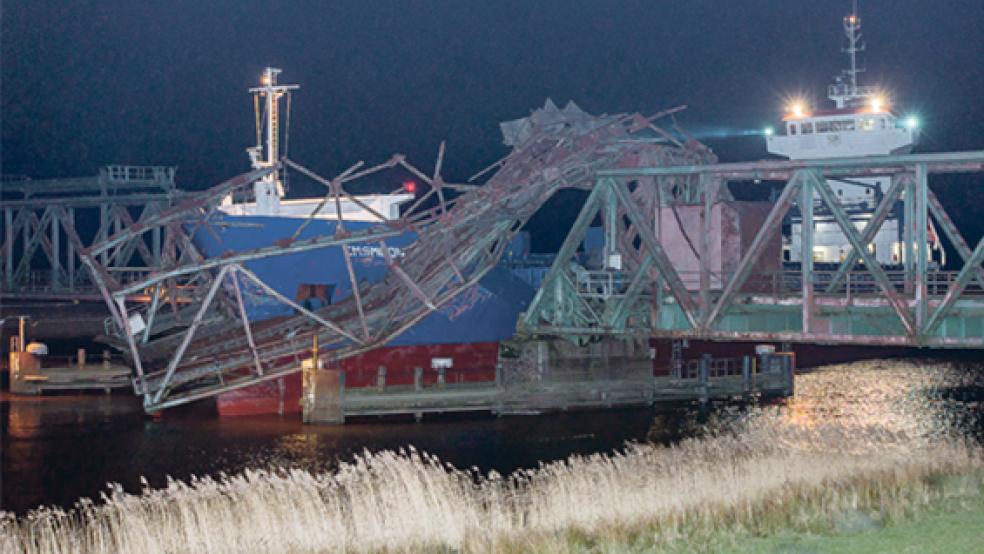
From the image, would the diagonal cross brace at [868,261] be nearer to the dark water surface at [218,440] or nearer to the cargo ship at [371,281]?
the dark water surface at [218,440]

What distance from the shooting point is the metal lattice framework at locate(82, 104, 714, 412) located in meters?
37.2

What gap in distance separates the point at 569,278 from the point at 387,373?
7.26 meters

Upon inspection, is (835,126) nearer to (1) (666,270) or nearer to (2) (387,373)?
(2) (387,373)

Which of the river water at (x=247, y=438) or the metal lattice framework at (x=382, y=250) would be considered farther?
the metal lattice framework at (x=382, y=250)

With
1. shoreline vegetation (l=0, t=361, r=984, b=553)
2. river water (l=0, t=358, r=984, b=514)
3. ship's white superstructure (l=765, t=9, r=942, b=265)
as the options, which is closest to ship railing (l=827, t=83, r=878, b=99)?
ship's white superstructure (l=765, t=9, r=942, b=265)

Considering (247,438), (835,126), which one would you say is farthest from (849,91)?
(247,438)

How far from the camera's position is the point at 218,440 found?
113 feet

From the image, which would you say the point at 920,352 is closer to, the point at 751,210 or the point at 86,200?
the point at 751,210

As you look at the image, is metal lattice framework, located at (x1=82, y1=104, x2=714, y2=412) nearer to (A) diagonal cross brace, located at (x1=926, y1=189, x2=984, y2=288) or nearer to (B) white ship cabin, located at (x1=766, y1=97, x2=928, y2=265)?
(A) diagonal cross brace, located at (x1=926, y1=189, x2=984, y2=288)

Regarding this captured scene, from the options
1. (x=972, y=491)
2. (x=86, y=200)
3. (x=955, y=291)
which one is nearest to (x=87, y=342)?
(x=86, y=200)

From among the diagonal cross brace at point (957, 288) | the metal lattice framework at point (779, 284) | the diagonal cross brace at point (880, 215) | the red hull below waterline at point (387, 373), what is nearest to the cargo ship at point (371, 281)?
the red hull below waterline at point (387, 373)

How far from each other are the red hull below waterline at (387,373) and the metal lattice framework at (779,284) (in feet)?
11.1

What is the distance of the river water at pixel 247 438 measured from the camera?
30391 millimetres

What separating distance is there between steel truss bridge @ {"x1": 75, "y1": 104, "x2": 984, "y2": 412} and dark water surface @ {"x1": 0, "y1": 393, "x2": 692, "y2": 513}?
1.72m
